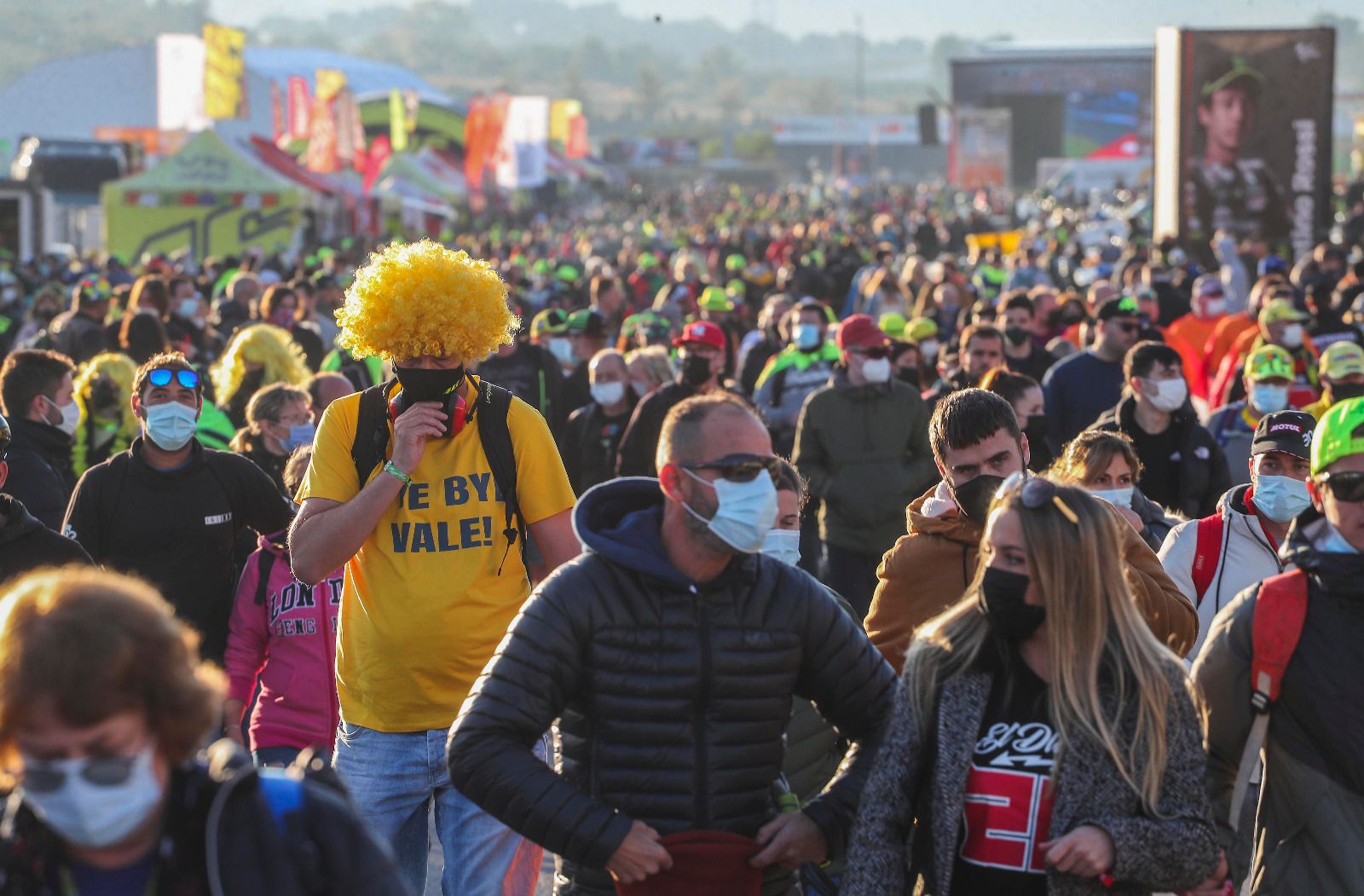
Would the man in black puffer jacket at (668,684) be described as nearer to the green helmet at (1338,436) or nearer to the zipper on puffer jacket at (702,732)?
the zipper on puffer jacket at (702,732)

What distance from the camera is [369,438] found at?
4324 millimetres

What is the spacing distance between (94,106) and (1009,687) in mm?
87498

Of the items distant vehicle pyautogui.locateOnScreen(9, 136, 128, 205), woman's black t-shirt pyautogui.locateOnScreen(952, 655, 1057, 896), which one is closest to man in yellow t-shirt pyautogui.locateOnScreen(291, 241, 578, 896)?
woman's black t-shirt pyautogui.locateOnScreen(952, 655, 1057, 896)

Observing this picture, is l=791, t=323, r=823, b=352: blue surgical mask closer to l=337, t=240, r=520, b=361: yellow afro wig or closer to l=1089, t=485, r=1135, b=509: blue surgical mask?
l=1089, t=485, r=1135, b=509: blue surgical mask

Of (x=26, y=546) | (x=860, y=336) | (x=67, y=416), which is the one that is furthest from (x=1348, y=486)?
(x=67, y=416)

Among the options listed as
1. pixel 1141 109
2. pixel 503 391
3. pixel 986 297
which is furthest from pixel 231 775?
pixel 1141 109

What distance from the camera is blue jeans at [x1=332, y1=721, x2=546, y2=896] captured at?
419 cm

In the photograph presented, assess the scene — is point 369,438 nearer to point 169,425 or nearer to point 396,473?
point 396,473

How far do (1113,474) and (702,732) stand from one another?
2948 mm

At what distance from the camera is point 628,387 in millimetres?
9672

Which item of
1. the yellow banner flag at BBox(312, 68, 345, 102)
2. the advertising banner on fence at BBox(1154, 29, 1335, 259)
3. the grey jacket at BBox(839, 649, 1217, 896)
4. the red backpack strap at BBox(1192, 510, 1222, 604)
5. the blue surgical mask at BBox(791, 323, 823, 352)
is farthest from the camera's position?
the yellow banner flag at BBox(312, 68, 345, 102)

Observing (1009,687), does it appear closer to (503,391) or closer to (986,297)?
(503,391)

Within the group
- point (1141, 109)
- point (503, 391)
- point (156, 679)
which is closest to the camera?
point (156, 679)

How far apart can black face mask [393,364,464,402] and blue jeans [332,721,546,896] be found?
2.58 feet
